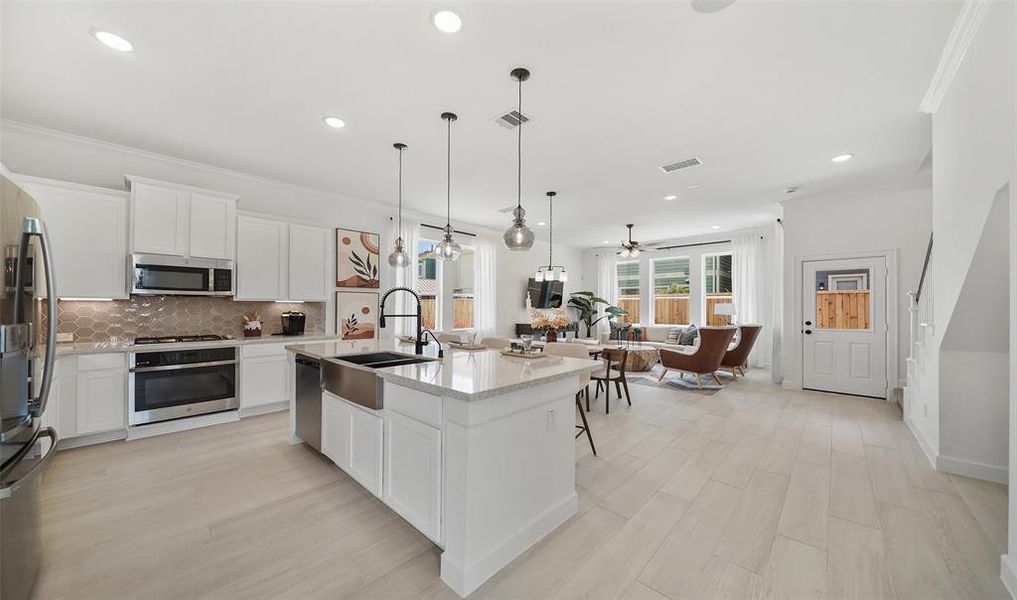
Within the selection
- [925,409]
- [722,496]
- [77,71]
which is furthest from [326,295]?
[925,409]

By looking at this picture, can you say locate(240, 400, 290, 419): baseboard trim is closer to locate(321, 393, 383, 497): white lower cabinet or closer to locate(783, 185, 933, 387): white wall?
locate(321, 393, 383, 497): white lower cabinet

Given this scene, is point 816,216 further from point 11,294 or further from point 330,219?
point 11,294

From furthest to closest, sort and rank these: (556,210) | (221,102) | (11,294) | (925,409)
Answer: (556,210) → (925,409) → (221,102) → (11,294)

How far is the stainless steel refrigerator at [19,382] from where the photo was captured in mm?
1341

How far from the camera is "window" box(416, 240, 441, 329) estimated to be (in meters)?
6.30

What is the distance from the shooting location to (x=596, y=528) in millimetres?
2113

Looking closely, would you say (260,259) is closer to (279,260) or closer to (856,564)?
(279,260)

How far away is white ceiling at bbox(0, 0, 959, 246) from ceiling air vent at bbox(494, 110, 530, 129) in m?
0.09

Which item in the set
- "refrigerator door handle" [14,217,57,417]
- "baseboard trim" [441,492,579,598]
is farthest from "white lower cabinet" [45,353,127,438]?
"baseboard trim" [441,492,579,598]

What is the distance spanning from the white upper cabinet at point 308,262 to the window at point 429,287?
169 centimetres

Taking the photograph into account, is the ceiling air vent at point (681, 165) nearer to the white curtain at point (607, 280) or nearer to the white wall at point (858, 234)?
the white wall at point (858, 234)

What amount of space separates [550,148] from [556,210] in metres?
2.38

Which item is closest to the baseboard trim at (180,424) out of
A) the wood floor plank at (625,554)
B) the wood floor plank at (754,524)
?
the wood floor plank at (625,554)

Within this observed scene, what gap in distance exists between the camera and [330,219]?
521 cm
